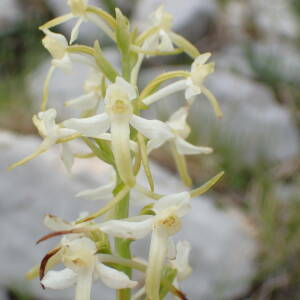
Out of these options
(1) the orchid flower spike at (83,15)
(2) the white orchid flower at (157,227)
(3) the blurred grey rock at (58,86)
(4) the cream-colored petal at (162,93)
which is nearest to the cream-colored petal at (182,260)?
(2) the white orchid flower at (157,227)

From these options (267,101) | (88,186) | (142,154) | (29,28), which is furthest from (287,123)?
(142,154)

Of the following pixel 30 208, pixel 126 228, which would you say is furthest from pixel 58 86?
pixel 126 228

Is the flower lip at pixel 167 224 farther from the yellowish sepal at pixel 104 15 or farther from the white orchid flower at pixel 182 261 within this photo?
the yellowish sepal at pixel 104 15

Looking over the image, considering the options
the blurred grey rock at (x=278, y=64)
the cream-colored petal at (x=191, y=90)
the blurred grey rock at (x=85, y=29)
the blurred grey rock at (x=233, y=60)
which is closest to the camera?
the cream-colored petal at (x=191, y=90)

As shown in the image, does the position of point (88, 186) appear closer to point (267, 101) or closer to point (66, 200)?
point (66, 200)

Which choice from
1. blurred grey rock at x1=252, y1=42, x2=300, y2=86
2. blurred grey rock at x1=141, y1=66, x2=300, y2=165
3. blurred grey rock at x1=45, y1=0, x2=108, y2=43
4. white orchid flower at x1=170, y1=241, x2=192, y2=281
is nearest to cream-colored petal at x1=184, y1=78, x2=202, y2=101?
white orchid flower at x1=170, y1=241, x2=192, y2=281
